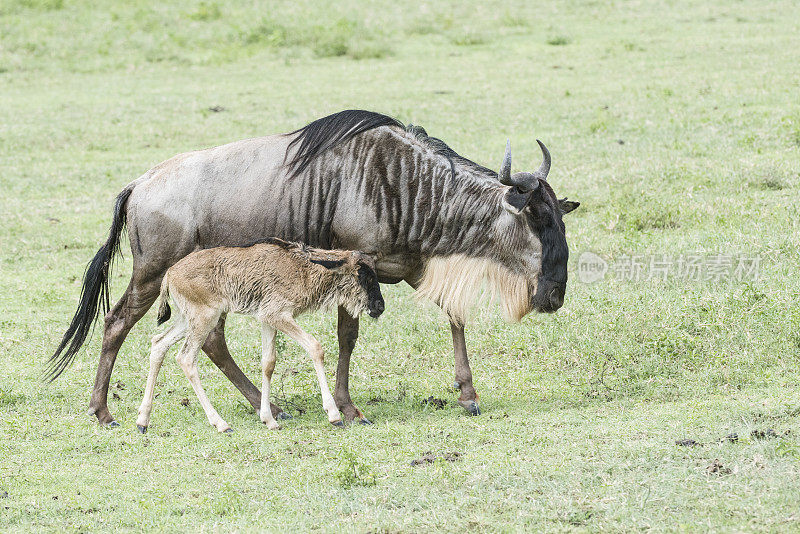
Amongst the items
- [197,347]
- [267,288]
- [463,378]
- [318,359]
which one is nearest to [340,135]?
[267,288]

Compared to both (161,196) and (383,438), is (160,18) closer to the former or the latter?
(161,196)

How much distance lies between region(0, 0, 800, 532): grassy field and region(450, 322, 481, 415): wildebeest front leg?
12 centimetres

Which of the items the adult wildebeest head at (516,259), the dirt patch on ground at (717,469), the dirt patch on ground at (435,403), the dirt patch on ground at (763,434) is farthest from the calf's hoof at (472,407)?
the dirt patch on ground at (717,469)

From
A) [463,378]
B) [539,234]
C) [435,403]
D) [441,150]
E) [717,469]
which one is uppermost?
[441,150]

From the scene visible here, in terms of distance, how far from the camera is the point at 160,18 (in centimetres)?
2195

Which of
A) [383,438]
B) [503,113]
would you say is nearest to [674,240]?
[383,438]

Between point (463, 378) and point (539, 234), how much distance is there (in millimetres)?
1090

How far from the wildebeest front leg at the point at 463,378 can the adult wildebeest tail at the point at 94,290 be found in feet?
8.17

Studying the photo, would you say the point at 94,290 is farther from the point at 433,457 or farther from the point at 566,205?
the point at 566,205

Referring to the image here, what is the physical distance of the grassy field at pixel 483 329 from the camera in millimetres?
5309

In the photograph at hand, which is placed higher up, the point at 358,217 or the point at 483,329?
the point at 358,217

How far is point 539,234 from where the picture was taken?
22.7 ft

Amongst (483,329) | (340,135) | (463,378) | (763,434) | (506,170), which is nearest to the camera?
(763,434)

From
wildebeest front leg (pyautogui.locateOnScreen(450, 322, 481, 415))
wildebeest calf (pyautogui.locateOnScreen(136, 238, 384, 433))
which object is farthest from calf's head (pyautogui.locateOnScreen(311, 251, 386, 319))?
wildebeest front leg (pyautogui.locateOnScreen(450, 322, 481, 415))
